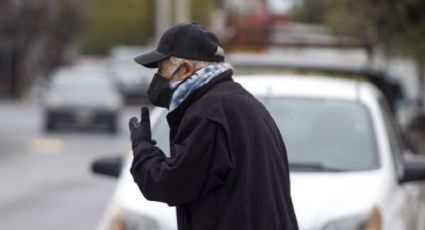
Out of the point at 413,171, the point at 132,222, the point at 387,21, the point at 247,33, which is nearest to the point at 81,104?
the point at 387,21

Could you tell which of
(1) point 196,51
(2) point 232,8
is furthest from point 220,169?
(2) point 232,8

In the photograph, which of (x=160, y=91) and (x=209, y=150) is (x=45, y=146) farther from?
(x=209, y=150)

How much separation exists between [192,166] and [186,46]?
49 centimetres

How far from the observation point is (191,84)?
14.6 ft

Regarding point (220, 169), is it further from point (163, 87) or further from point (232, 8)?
point (232, 8)

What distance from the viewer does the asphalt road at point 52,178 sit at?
13227 mm

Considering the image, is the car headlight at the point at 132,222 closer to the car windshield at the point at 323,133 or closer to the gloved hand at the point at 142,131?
the car windshield at the point at 323,133

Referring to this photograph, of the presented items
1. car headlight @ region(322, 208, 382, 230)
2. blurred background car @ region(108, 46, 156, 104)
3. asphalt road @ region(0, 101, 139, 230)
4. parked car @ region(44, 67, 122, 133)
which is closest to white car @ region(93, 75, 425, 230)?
car headlight @ region(322, 208, 382, 230)

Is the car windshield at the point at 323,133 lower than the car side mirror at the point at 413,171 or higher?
higher

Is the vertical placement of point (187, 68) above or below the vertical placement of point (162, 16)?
above

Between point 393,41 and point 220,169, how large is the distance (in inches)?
558

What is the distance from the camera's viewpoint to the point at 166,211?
6113 millimetres

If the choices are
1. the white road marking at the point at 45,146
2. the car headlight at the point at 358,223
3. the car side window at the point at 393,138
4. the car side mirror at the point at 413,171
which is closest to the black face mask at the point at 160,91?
the car headlight at the point at 358,223

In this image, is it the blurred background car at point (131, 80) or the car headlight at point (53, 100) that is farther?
the blurred background car at point (131, 80)
